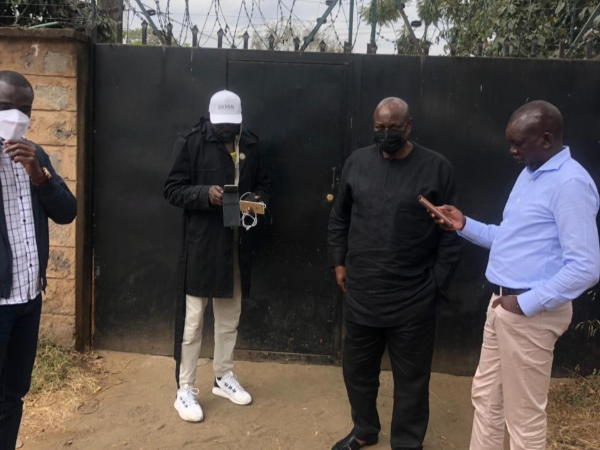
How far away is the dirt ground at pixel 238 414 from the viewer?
3.36 meters

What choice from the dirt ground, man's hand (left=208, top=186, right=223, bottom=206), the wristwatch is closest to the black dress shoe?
the dirt ground

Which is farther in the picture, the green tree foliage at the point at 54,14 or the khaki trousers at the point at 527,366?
the green tree foliage at the point at 54,14

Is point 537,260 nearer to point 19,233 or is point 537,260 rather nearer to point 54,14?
point 19,233

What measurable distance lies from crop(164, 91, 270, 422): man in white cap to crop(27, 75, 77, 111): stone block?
3.60 feet

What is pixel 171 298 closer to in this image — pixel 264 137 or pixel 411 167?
pixel 264 137

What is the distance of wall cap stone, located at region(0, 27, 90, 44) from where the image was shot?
3903mm

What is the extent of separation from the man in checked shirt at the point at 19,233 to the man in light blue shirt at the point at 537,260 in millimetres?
2051

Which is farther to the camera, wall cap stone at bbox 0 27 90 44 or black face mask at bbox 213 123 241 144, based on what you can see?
wall cap stone at bbox 0 27 90 44

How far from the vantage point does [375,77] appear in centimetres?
404

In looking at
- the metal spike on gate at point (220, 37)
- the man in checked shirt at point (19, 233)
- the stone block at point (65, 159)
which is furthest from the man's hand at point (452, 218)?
the stone block at point (65, 159)

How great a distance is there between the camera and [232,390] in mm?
3803

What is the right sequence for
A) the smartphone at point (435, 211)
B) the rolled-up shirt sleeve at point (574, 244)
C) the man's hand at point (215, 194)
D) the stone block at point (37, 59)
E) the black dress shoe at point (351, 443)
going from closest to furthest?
1. the rolled-up shirt sleeve at point (574, 244)
2. the smartphone at point (435, 211)
3. the black dress shoe at point (351, 443)
4. the man's hand at point (215, 194)
5. the stone block at point (37, 59)

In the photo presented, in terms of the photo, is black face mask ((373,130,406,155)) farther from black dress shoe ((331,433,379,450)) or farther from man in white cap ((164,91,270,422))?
black dress shoe ((331,433,379,450))

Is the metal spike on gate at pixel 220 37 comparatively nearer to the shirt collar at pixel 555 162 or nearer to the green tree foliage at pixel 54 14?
the green tree foliage at pixel 54 14
